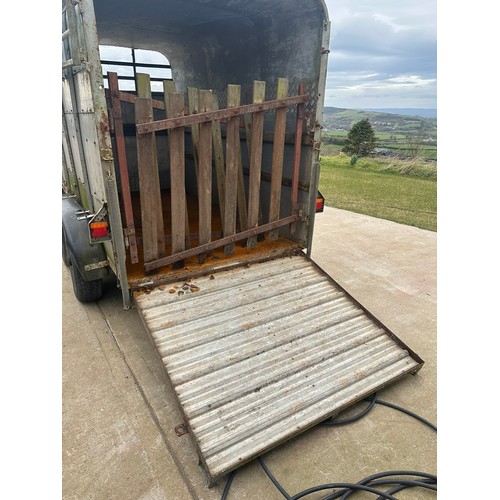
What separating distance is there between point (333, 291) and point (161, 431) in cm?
202

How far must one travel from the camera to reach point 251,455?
210cm

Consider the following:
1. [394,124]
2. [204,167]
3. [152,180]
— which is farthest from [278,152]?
[394,124]

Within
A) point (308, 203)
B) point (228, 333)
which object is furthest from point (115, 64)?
point (228, 333)

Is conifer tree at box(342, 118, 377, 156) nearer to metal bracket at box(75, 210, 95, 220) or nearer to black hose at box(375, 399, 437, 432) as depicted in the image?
metal bracket at box(75, 210, 95, 220)

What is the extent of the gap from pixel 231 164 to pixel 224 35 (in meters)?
2.23

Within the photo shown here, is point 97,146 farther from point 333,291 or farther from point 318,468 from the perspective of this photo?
point 318,468

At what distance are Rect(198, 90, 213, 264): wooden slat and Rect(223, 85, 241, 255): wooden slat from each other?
20 centimetres

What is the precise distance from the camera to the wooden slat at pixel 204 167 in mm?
2879

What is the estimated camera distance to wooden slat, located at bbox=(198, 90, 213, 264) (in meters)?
2.88

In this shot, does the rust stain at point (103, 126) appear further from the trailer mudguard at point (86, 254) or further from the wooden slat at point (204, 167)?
the trailer mudguard at point (86, 254)

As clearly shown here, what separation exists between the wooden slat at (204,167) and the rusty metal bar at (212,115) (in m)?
0.08

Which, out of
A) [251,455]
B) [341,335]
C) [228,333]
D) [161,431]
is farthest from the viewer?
[341,335]

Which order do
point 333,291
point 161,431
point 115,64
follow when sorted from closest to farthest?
point 161,431
point 333,291
point 115,64

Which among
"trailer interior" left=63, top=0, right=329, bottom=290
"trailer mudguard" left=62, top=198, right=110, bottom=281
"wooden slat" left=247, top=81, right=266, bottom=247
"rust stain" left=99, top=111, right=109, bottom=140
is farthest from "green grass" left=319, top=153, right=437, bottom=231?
"rust stain" left=99, top=111, right=109, bottom=140
